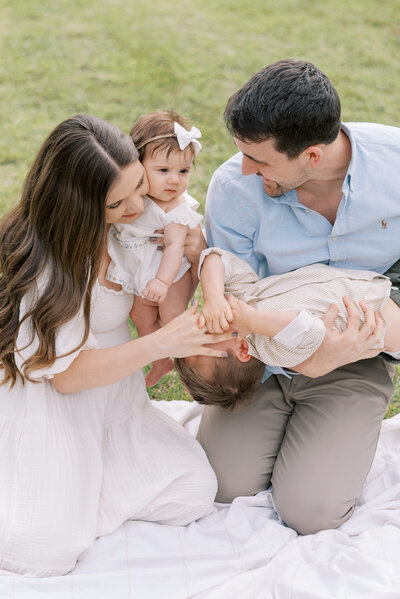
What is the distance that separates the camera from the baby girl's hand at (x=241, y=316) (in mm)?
2693

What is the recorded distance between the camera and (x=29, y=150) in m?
5.54

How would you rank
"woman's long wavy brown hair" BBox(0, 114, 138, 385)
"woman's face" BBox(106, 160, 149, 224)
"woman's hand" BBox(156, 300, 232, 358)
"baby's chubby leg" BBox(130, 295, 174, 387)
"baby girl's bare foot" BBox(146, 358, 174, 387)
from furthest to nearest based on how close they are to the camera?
1. "baby girl's bare foot" BBox(146, 358, 174, 387)
2. "baby's chubby leg" BBox(130, 295, 174, 387)
3. "woman's hand" BBox(156, 300, 232, 358)
4. "woman's face" BBox(106, 160, 149, 224)
5. "woman's long wavy brown hair" BBox(0, 114, 138, 385)

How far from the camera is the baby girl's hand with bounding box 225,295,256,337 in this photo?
269 centimetres

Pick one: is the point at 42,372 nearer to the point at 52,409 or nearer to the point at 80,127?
the point at 52,409

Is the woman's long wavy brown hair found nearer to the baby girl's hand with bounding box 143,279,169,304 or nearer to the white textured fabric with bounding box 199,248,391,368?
the baby girl's hand with bounding box 143,279,169,304

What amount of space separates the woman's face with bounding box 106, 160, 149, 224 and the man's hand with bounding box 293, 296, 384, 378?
87 centimetres

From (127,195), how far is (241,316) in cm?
65

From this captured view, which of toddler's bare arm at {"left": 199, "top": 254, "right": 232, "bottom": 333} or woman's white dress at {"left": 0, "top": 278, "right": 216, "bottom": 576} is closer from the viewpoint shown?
woman's white dress at {"left": 0, "top": 278, "right": 216, "bottom": 576}

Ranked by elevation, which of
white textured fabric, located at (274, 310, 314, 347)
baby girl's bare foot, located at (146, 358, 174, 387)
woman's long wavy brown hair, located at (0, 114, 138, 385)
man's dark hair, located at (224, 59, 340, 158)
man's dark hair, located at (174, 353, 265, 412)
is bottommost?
baby girl's bare foot, located at (146, 358, 174, 387)

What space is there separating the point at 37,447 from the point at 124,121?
13.4ft

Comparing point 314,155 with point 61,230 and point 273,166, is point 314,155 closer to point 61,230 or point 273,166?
point 273,166

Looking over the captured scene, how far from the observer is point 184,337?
8.73ft

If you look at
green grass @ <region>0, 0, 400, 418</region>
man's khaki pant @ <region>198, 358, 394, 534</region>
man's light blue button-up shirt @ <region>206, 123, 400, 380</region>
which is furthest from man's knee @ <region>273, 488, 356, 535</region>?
green grass @ <region>0, 0, 400, 418</region>

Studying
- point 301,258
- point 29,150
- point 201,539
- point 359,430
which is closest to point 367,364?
point 359,430
